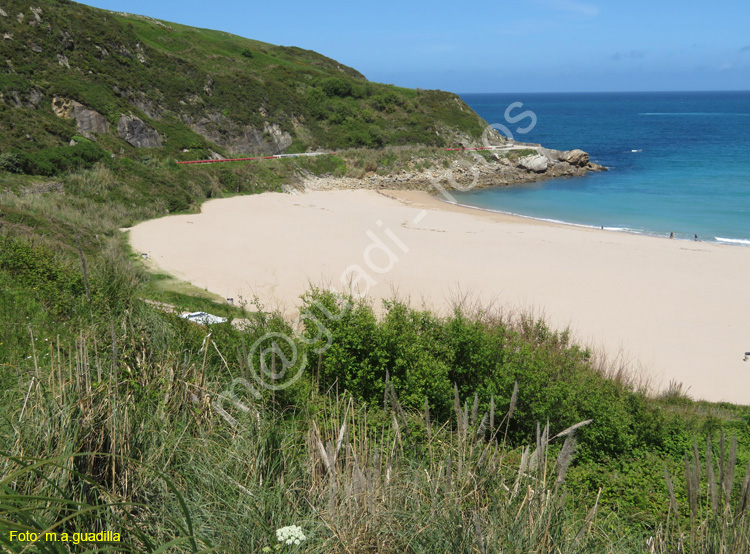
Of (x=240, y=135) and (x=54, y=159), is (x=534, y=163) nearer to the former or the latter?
(x=240, y=135)

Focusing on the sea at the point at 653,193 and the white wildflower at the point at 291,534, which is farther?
the sea at the point at 653,193

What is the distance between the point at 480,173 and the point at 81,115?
2555 centimetres

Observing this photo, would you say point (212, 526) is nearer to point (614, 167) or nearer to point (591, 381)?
point (591, 381)

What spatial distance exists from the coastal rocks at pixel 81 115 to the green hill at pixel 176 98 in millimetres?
54

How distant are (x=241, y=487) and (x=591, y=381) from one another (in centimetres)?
592

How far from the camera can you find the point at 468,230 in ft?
73.9

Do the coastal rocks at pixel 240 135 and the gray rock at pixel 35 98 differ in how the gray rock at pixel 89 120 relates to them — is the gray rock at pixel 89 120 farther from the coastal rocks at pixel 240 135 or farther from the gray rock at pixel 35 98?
the coastal rocks at pixel 240 135

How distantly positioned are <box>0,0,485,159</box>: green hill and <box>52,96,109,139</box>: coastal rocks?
0.05m

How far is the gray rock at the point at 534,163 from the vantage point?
42.6m

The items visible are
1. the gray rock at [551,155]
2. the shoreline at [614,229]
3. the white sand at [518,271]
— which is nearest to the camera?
the white sand at [518,271]

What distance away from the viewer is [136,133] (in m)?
28.6

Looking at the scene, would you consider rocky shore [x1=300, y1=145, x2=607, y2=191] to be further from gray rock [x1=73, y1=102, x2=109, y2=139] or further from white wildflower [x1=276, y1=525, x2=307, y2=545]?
white wildflower [x1=276, y1=525, x2=307, y2=545]

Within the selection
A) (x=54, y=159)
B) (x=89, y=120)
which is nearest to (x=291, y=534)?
(x=54, y=159)

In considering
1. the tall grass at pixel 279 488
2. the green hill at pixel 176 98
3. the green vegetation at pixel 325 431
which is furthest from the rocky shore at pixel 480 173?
the tall grass at pixel 279 488
